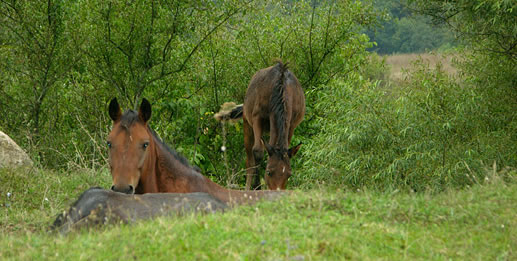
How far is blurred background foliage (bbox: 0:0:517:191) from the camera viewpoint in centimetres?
1020

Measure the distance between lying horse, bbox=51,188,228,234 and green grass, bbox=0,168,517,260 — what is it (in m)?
0.18

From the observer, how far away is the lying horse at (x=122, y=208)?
5277 mm

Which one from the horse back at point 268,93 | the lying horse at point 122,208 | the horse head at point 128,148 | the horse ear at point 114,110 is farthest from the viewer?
the horse back at point 268,93

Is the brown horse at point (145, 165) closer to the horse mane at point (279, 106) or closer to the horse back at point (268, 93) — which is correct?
the horse mane at point (279, 106)

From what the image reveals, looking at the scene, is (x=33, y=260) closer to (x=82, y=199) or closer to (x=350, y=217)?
(x=82, y=199)

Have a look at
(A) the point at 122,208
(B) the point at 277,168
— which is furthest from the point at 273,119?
(A) the point at 122,208

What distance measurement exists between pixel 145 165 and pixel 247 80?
29.6 feet

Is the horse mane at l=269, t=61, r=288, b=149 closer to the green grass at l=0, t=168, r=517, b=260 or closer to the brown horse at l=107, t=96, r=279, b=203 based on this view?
the brown horse at l=107, t=96, r=279, b=203

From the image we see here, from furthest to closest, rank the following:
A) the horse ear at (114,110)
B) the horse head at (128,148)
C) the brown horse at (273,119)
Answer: the brown horse at (273,119)
the horse ear at (114,110)
the horse head at (128,148)

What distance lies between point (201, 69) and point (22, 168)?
549 centimetres

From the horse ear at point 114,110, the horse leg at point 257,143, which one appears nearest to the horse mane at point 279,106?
the horse leg at point 257,143

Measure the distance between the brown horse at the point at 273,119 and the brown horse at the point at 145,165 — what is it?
279 centimetres

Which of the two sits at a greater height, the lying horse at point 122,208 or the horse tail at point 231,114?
the lying horse at point 122,208

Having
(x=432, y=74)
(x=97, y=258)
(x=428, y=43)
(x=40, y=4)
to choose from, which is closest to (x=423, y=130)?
(x=432, y=74)
